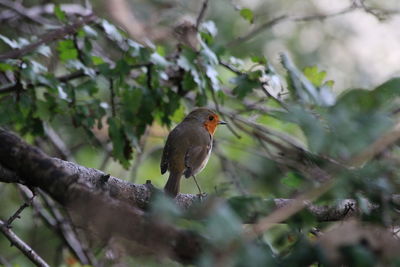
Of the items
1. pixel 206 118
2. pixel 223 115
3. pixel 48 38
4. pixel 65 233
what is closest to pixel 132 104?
pixel 48 38

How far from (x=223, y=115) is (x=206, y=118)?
728 mm

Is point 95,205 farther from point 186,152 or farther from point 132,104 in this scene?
point 186,152

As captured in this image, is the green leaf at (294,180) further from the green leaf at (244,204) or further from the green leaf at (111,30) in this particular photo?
the green leaf at (111,30)

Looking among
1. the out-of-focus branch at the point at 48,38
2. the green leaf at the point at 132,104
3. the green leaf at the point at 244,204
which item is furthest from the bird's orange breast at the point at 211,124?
the green leaf at the point at 244,204

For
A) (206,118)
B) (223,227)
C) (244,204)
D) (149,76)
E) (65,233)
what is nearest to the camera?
(223,227)

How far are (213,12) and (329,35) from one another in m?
2.11

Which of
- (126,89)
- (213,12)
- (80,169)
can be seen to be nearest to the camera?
(80,169)

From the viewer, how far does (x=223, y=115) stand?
520 centimetres

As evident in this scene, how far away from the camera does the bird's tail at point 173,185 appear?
14.4ft

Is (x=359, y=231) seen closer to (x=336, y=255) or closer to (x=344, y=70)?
(x=336, y=255)

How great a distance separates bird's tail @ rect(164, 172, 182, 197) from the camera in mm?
4394

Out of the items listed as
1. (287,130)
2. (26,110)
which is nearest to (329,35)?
(287,130)

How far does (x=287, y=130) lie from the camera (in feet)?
20.1

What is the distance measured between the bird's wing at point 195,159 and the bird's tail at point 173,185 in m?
0.11
